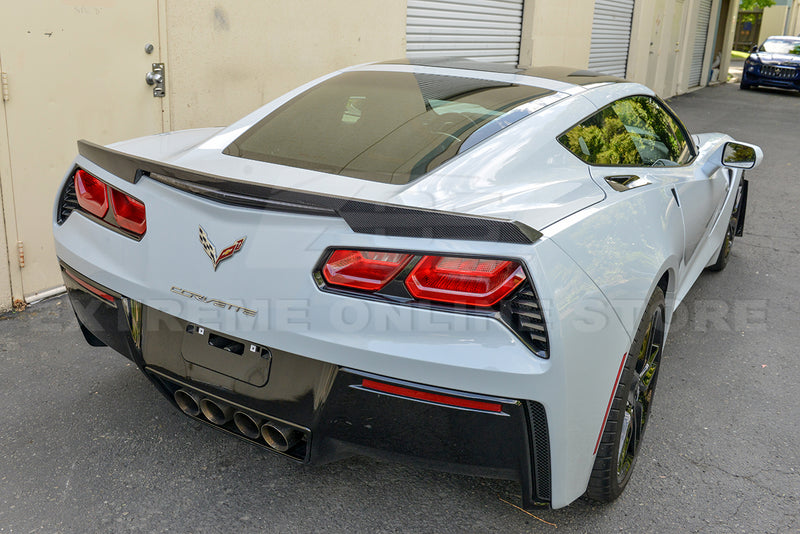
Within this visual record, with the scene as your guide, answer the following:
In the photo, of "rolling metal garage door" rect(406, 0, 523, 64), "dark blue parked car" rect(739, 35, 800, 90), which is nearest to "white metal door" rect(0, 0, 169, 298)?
"rolling metal garage door" rect(406, 0, 523, 64)

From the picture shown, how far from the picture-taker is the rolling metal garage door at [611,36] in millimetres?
13891

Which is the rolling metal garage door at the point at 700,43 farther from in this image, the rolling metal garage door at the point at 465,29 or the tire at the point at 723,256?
the tire at the point at 723,256

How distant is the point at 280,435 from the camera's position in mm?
A: 2232

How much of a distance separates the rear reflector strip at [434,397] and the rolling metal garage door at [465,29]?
21.7ft

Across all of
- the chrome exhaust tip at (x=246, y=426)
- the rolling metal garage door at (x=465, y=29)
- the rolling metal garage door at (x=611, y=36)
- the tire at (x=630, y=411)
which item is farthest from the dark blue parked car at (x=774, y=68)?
the chrome exhaust tip at (x=246, y=426)

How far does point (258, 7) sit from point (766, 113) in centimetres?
1388

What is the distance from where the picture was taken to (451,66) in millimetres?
3342

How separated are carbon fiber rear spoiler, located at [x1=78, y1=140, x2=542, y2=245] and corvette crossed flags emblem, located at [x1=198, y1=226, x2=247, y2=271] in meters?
0.11

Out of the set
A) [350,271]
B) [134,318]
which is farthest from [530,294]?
Result: [134,318]

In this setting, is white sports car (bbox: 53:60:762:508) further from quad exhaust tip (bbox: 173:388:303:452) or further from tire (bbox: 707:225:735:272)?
tire (bbox: 707:225:735:272)

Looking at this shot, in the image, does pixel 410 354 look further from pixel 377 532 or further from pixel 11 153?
pixel 11 153

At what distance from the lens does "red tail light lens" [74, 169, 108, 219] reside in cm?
246

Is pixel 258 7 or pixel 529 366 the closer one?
pixel 529 366

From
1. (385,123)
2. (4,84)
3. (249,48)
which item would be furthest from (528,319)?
(249,48)
